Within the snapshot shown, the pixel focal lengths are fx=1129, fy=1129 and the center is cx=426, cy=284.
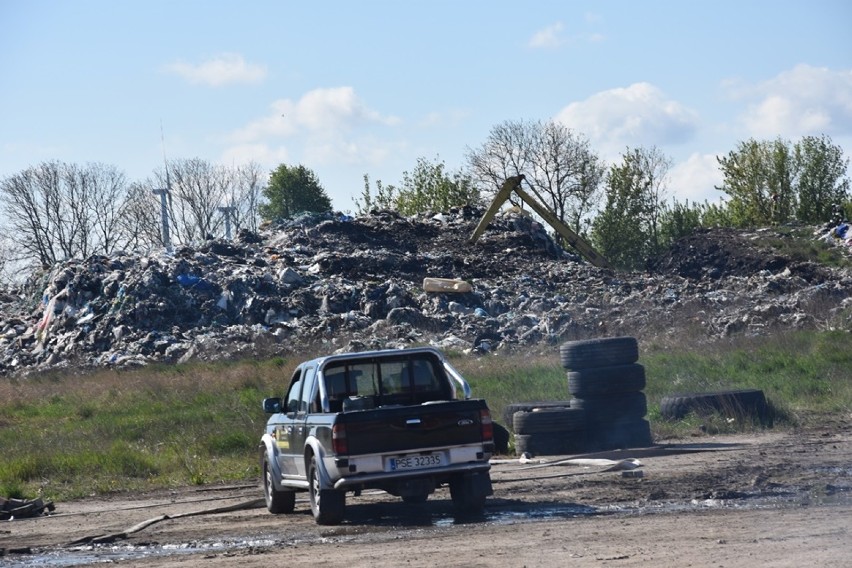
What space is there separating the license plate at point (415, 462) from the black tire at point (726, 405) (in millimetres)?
9134

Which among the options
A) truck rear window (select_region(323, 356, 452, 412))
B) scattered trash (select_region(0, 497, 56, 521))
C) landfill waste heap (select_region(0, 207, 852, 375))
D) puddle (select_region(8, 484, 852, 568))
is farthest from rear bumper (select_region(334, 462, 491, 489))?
landfill waste heap (select_region(0, 207, 852, 375))

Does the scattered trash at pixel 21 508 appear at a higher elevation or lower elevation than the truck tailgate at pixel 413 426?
lower

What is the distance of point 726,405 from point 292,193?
58.6m

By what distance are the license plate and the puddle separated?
558 millimetres

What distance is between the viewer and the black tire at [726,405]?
19.0m

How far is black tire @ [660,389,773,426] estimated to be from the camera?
1897cm

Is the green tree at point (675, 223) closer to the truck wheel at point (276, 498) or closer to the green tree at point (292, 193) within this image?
the green tree at point (292, 193)

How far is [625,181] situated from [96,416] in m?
53.6

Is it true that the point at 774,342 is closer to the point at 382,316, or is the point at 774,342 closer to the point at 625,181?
the point at 382,316

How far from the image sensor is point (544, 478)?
14289 millimetres

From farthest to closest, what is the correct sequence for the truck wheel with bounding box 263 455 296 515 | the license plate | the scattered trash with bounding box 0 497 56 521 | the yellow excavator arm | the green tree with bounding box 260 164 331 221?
1. the green tree with bounding box 260 164 331 221
2. the yellow excavator arm
3. the scattered trash with bounding box 0 497 56 521
4. the truck wheel with bounding box 263 455 296 515
5. the license plate

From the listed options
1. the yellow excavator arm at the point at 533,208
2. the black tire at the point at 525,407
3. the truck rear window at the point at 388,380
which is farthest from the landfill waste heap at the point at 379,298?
the truck rear window at the point at 388,380

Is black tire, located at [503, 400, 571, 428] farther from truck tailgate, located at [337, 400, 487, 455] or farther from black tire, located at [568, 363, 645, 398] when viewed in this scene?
truck tailgate, located at [337, 400, 487, 455]

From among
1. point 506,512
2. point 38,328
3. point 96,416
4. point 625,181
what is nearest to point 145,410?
point 96,416
